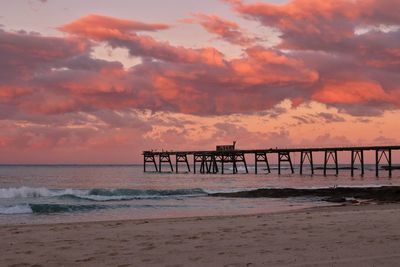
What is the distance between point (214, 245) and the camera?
378 inches

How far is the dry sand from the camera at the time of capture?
8.00 metres

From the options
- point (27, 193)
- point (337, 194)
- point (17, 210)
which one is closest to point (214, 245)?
point (17, 210)

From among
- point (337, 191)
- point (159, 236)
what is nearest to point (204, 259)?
point (159, 236)

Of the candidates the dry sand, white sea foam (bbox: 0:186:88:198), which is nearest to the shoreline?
white sea foam (bbox: 0:186:88:198)

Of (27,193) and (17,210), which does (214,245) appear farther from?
(27,193)

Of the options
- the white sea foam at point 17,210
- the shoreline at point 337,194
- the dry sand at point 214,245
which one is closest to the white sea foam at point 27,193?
the shoreline at point 337,194

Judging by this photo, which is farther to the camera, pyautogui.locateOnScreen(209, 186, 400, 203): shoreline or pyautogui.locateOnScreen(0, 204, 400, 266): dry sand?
pyautogui.locateOnScreen(209, 186, 400, 203): shoreline

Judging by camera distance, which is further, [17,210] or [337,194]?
[337,194]

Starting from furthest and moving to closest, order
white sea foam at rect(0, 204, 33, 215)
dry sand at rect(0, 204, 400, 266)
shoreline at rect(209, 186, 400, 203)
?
shoreline at rect(209, 186, 400, 203)
white sea foam at rect(0, 204, 33, 215)
dry sand at rect(0, 204, 400, 266)

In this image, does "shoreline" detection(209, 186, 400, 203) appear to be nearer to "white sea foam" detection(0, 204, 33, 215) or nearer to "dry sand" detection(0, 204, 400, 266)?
"white sea foam" detection(0, 204, 33, 215)

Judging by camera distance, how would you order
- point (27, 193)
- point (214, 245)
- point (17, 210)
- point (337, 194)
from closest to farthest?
point (214, 245)
point (17, 210)
point (337, 194)
point (27, 193)

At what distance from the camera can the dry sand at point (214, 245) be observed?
800 cm

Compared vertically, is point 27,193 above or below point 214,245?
below

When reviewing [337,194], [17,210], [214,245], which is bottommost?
[337,194]
